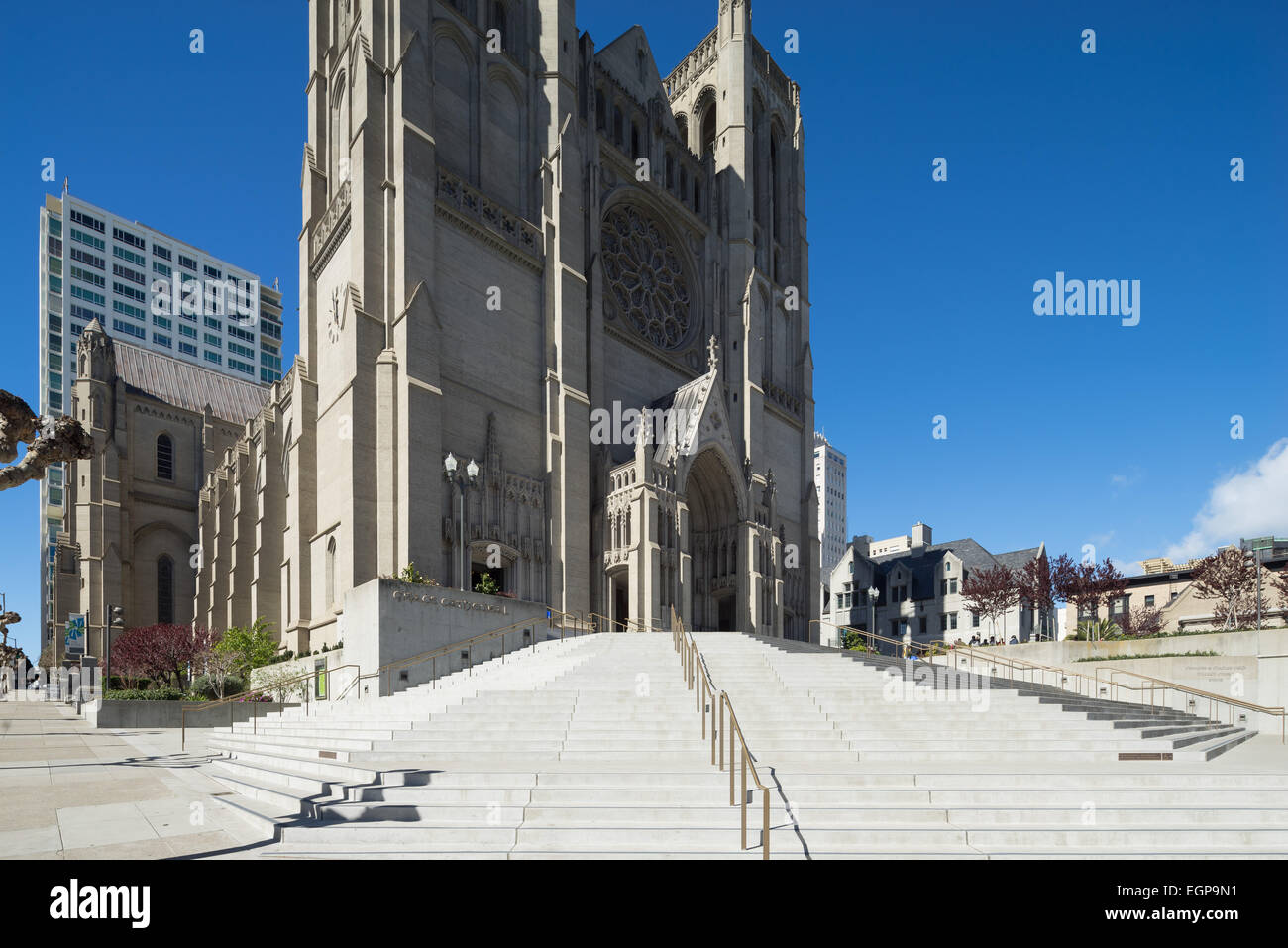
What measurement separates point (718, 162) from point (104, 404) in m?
43.2

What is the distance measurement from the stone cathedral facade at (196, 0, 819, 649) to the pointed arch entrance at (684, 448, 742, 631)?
128 millimetres

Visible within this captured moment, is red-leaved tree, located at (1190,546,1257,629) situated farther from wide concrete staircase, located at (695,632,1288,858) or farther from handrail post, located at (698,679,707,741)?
handrail post, located at (698,679,707,741)

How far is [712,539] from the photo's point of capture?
132 ft

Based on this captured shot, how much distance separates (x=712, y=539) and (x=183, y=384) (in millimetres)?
48206

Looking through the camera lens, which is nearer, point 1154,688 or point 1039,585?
point 1154,688

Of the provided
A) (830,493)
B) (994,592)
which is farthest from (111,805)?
(830,493)

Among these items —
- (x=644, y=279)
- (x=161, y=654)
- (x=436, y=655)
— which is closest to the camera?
(x=436, y=655)

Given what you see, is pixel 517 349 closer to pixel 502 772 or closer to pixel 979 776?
pixel 502 772

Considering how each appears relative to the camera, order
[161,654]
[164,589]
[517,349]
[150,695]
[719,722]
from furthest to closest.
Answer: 1. [164,589]
2. [161,654]
3. [517,349]
4. [150,695]
5. [719,722]

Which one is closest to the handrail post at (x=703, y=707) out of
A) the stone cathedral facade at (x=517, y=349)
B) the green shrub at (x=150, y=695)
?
the stone cathedral facade at (x=517, y=349)

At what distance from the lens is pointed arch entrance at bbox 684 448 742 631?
128 feet

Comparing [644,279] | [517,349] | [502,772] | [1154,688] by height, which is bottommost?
[1154,688]

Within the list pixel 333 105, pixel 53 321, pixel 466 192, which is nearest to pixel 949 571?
pixel 466 192

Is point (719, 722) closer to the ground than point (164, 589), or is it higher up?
closer to the ground
